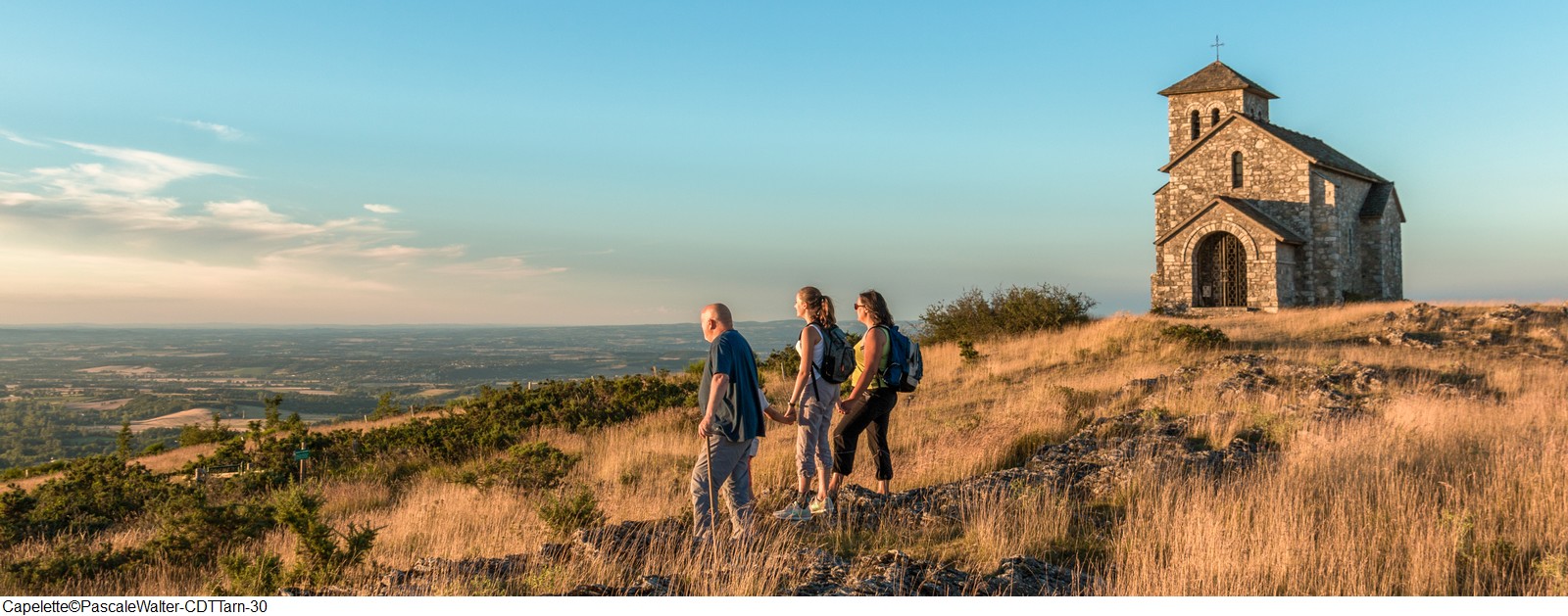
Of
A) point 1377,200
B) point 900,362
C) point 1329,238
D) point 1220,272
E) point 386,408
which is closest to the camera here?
point 900,362

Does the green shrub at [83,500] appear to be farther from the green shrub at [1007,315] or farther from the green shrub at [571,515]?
the green shrub at [1007,315]

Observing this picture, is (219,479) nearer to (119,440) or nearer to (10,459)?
(119,440)

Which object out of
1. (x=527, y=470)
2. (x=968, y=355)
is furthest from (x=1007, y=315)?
(x=527, y=470)

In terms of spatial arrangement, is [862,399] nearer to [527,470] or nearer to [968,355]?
[527,470]

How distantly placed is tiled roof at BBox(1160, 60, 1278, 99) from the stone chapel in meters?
0.05

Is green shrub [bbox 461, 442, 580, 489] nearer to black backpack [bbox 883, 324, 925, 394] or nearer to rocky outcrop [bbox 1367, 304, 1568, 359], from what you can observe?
black backpack [bbox 883, 324, 925, 394]

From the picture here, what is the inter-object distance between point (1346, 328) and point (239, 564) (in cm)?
→ 2312

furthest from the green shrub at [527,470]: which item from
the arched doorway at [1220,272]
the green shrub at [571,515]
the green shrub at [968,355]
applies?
the arched doorway at [1220,272]

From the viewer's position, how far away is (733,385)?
5.91 m

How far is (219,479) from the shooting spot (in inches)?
551

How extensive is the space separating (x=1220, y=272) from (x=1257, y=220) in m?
2.43

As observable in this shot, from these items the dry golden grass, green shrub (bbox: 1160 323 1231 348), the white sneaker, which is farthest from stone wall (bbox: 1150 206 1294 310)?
the white sneaker

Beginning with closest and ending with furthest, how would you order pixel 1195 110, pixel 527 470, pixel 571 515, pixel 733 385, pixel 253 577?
pixel 253 577, pixel 733 385, pixel 571 515, pixel 527 470, pixel 1195 110

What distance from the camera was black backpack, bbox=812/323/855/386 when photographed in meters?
6.80
